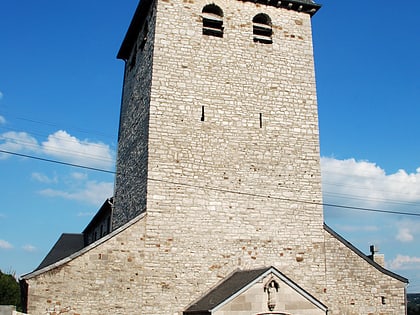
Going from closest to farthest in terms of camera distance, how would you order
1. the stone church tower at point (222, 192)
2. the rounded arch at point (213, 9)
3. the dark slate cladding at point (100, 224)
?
the stone church tower at point (222, 192) → the rounded arch at point (213, 9) → the dark slate cladding at point (100, 224)

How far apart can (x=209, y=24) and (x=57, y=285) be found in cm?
884

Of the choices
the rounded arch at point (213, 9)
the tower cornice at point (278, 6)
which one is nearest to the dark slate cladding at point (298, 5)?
the tower cornice at point (278, 6)

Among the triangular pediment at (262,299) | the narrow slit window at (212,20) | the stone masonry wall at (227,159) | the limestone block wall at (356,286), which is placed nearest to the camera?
the triangular pediment at (262,299)

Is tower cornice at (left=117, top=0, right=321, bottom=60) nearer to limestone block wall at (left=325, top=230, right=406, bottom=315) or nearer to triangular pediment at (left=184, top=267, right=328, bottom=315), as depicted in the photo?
limestone block wall at (left=325, top=230, right=406, bottom=315)

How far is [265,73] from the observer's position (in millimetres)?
14852

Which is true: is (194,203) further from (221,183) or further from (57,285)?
(57,285)

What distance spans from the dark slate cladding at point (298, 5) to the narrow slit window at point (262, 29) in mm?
488

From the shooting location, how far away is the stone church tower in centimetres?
1155

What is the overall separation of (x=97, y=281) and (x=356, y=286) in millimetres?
7151

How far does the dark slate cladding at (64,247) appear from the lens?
20.8m

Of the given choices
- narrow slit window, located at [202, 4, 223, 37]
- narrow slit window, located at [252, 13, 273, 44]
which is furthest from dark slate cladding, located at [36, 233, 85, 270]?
narrow slit window, located at [252, 13, 273, 44]

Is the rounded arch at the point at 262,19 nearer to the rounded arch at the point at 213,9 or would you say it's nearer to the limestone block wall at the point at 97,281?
the rounded arch at the point at 213,9

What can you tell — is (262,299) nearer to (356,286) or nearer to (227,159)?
(356,286)

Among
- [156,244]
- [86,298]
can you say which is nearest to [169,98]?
[156,244]
